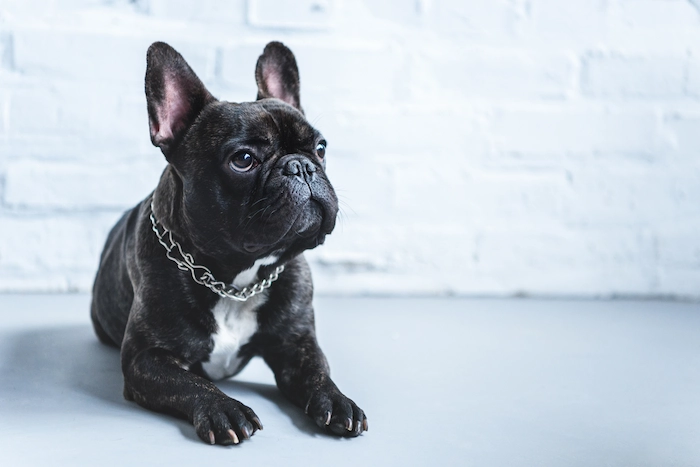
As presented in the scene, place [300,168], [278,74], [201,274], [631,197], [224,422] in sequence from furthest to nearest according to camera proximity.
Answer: [631,197]
[278,74]
[201,274]
[300,168]
[224,422]

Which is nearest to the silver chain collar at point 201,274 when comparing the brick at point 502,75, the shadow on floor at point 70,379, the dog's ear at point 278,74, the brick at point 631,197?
the shadow on floor at point 70,379

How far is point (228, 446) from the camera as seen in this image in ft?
4.79

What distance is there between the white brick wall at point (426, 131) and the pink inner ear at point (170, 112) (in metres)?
1.16

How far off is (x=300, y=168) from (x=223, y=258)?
0.82ft

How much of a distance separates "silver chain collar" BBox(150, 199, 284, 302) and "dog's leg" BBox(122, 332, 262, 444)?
163 mm

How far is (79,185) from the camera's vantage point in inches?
114

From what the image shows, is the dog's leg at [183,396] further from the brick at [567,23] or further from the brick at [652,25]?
the brick at [652,25]

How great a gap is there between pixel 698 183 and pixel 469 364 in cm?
153

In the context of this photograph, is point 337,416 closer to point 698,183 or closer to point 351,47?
point 351,47

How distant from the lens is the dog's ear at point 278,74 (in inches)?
76.4

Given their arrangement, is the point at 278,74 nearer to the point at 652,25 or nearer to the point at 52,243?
the point at 52,243

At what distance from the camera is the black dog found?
1.59 meters

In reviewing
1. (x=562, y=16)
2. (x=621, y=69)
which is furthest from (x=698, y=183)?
(x=562, y=16)

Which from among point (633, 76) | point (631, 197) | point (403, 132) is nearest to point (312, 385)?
point (403, 132)
